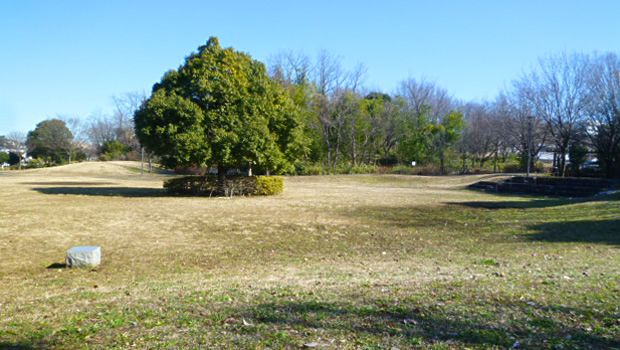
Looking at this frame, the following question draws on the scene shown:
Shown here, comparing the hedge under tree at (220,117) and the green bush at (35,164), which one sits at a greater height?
the hedge under tree at (220,117)

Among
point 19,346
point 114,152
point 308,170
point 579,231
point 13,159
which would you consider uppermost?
point 114,152

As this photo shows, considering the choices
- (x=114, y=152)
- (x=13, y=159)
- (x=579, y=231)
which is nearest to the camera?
(x=579, y=231)

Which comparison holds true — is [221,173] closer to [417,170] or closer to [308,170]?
[308,170]

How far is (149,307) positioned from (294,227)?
359 inches

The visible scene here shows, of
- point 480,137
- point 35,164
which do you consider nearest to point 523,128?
point 480,137

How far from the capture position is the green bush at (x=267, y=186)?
79.7 ft

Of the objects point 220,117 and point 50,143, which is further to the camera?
point 50,143

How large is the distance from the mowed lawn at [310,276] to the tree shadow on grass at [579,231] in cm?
6

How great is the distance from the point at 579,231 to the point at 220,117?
48.2 feet

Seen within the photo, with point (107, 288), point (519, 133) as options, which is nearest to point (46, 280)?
point (107, 288)

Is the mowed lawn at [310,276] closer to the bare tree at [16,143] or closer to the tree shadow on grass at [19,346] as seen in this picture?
the tree shadow on grass at [19,346]

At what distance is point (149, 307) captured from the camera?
5.80 metres

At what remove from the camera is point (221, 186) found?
77.5 ft

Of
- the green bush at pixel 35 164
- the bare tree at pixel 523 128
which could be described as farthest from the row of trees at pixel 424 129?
the green bush at pixel 35 164
